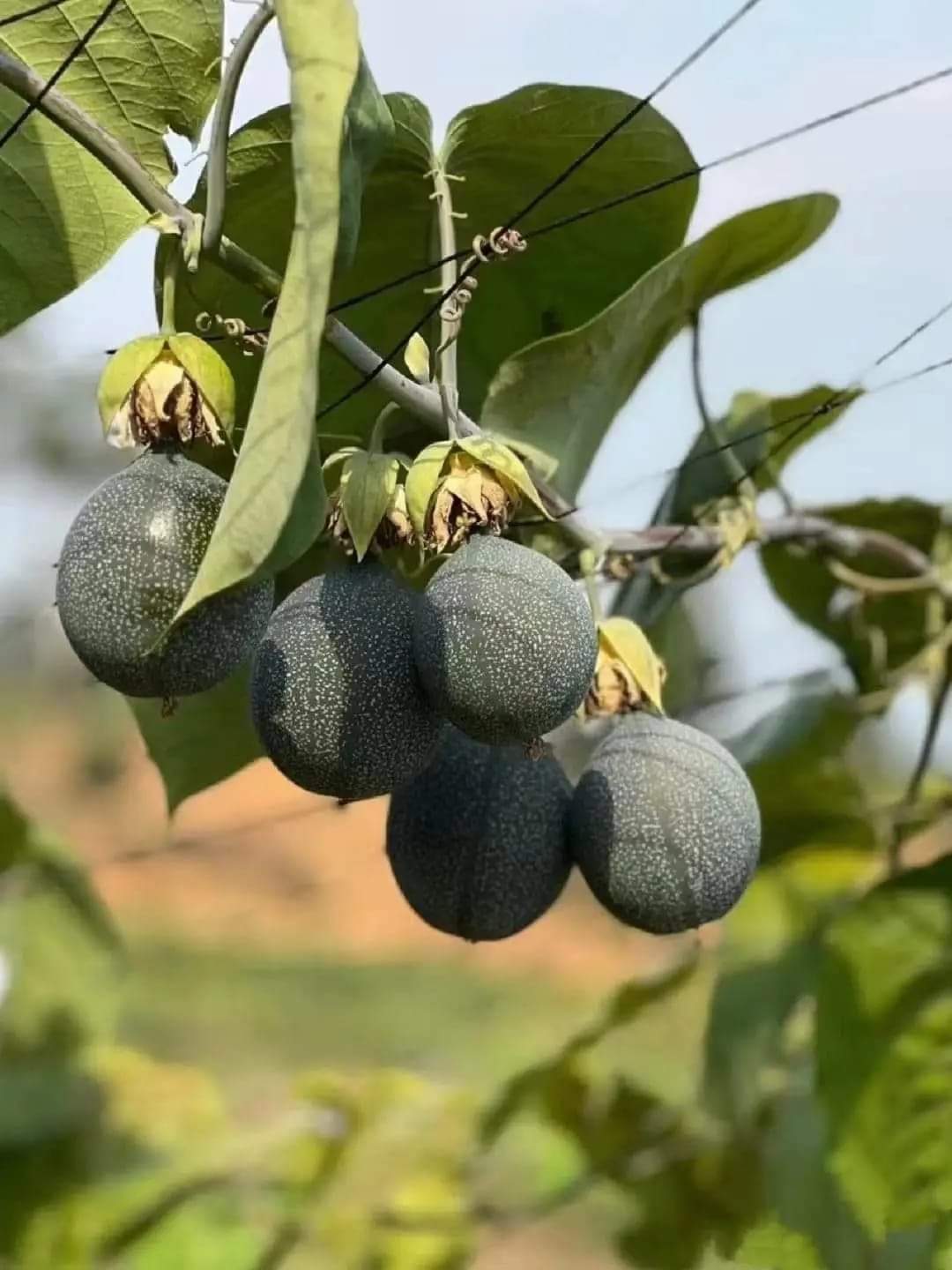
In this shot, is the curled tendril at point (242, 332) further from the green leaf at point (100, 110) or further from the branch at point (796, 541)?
the branch at point (796, 541)

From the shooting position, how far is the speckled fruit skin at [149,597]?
19.9 inches

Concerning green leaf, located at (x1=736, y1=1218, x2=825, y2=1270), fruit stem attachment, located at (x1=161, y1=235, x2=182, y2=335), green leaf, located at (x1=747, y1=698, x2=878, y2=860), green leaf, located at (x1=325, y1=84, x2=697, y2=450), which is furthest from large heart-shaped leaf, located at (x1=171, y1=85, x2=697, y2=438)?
green leaf, located at (x1=736, y1=1218, x2=825, y2=1270)

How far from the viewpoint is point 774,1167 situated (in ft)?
3.62

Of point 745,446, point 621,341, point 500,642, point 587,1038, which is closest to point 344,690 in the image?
point 500,642

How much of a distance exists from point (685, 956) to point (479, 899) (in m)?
0.62

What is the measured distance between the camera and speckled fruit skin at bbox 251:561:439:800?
1.79ft

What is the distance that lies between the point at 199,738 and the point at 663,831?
32cm

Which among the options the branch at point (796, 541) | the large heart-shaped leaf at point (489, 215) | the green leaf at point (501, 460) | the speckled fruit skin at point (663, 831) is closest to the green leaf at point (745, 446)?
the branch at point (796, 541)

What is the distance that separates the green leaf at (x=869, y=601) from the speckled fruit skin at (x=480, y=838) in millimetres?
436

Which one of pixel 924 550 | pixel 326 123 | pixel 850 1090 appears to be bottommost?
pixel 850 1090

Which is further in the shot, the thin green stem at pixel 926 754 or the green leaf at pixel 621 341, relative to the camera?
the thin green stem at pixel 926 754

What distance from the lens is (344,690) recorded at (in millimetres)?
543

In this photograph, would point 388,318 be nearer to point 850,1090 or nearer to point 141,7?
point 141,7

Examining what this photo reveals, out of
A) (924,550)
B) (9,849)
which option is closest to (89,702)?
(9,849)
